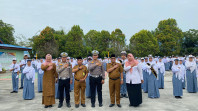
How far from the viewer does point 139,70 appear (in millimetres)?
6004

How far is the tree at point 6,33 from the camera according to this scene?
37.6 metres

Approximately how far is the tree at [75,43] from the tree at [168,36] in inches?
697

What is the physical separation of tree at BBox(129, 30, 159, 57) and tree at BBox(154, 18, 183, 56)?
2833 millimetres

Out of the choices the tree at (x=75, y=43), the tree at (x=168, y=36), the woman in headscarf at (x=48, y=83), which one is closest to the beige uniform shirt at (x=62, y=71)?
the woman in headscarf at (x=48, y=83)

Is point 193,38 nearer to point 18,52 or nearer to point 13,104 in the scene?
point 18,52

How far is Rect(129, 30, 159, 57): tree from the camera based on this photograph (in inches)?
1329

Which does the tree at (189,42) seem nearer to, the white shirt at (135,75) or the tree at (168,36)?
the tree at (168,36)

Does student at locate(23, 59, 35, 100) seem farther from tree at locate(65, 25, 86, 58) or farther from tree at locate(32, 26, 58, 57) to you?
tree at locate(65, 25, 86, 58)

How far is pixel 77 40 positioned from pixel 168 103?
28664 millimetres

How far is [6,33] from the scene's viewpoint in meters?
38.5

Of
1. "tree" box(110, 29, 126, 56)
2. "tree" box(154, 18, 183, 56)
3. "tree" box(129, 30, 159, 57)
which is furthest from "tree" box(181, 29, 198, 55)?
"tree" box(110, 29, 126, 56)

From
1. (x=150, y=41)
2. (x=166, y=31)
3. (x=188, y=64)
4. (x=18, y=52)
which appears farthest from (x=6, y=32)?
(x=188, y=64)

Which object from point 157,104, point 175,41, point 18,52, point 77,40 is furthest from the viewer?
point 175,41

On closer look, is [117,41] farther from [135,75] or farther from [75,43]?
[135,75]
